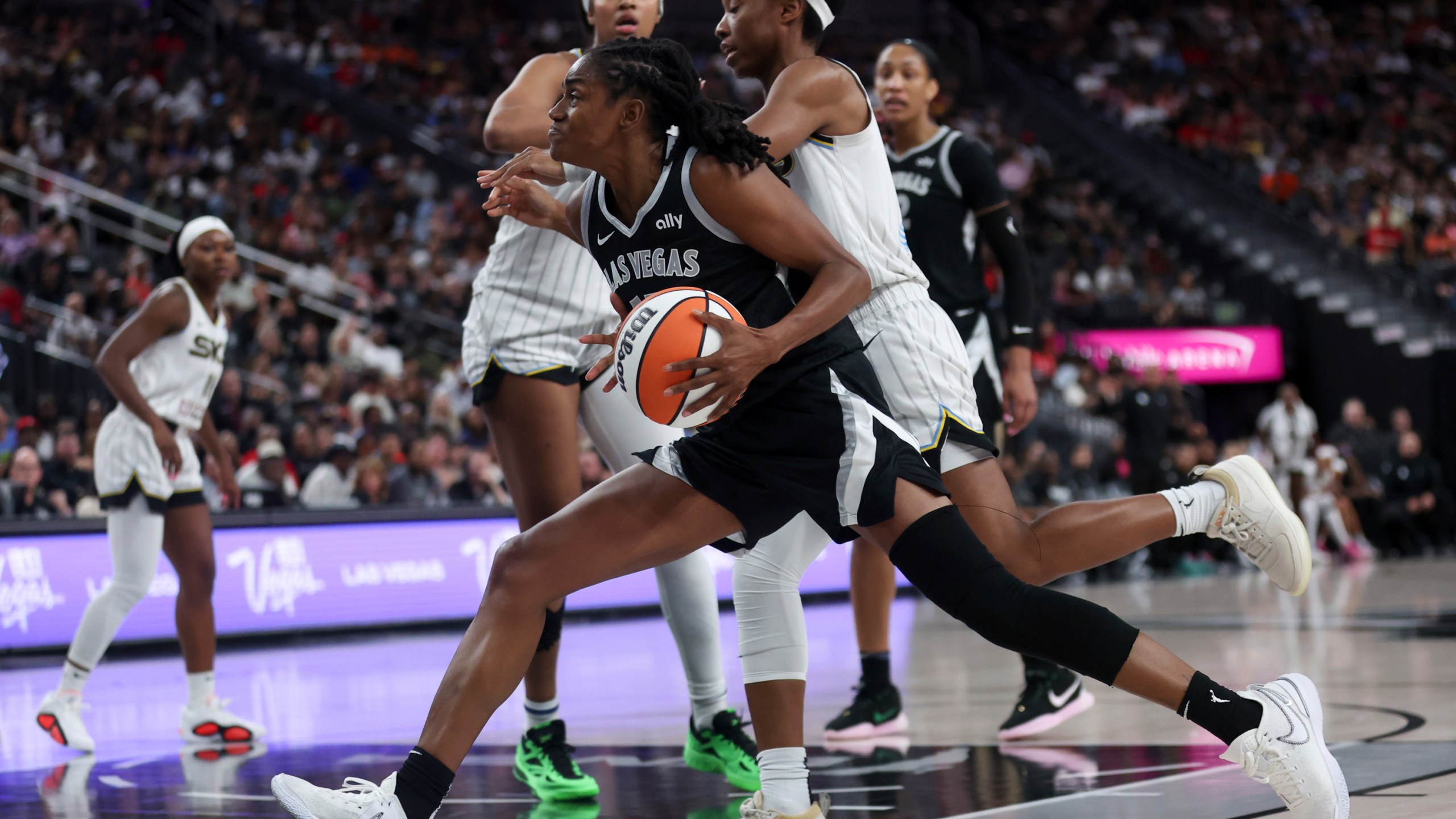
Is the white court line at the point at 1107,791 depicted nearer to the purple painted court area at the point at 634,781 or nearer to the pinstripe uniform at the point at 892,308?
the purple painted court area at the point at 634,781

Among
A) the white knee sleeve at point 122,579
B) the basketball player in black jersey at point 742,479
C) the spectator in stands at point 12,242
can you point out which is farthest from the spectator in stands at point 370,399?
the basketball player in black jersey at point 742,479

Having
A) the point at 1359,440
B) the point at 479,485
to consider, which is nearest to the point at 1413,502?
the point at 1359,440

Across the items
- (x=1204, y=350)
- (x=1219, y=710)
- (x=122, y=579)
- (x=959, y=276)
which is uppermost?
(x=1204, y=350)

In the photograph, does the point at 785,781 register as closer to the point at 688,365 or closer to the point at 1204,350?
the point at 688,365

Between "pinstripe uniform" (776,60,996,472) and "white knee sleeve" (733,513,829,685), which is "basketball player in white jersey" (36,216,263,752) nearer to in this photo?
"white knee sleeve" (733,513,829,685)

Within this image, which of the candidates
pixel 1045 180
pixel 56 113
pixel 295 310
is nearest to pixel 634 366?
pixel 295 310

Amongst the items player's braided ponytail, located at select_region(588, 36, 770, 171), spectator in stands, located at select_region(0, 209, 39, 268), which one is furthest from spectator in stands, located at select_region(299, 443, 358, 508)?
player's braided ponytail, located at select_region(588, 36, 770, 171)

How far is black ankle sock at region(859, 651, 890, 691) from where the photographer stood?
493 cm

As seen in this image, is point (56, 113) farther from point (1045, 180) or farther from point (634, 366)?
point (634, 366)

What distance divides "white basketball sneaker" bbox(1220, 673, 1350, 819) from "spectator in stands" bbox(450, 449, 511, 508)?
8955mm

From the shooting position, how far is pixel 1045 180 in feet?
73.2

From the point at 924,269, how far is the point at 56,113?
45.4ft

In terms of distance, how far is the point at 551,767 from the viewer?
405 centimetres

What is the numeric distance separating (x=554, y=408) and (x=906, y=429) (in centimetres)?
103
